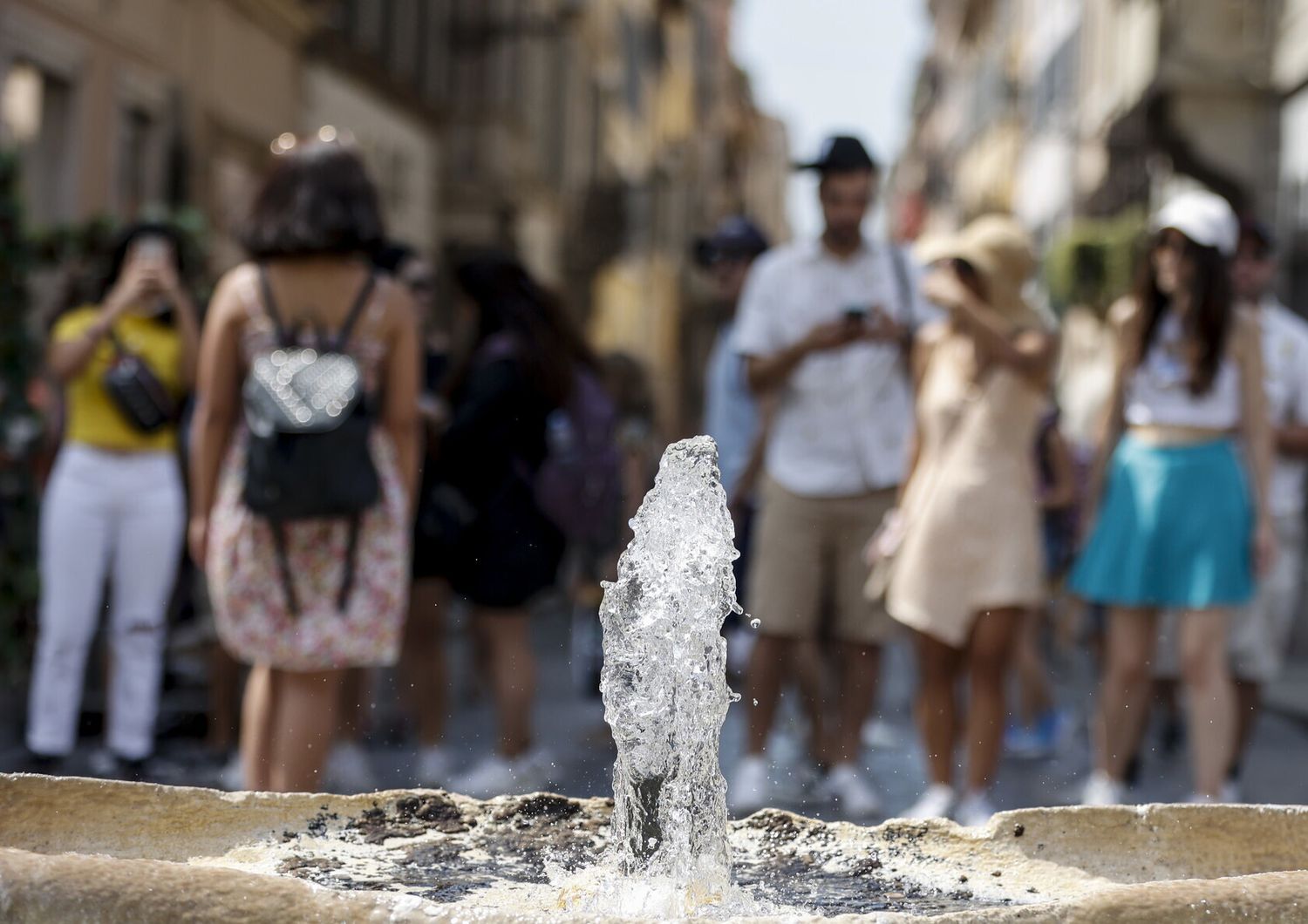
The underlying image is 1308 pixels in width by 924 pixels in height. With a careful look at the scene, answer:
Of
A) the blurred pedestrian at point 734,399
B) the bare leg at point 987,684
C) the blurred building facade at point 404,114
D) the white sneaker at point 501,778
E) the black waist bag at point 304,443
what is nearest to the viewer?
the black waist bag at point 304,443

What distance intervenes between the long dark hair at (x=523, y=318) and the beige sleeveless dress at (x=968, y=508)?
4.36ft

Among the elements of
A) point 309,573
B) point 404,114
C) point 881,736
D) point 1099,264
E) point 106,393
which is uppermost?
point 404,114

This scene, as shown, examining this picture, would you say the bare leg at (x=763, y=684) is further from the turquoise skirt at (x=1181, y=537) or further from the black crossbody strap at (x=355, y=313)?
the black crossbody strap at (x=355, y=313)

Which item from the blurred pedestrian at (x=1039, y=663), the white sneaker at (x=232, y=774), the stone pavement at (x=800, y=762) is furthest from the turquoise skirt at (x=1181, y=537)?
the white sneaker at (x=232, y=774)

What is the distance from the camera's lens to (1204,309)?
5.93 m

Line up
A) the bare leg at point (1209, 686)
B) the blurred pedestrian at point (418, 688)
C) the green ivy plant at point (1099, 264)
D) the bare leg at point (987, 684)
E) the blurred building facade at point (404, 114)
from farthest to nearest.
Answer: the green ivy plant at point (1099, 264) → the blurred building facade at point (404, 114) → the blurred pedestrian at point (418, 688) → the bare leg at point (1209, 686) → the bare leg at point (987, 684)

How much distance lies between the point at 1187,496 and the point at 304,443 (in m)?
2.71

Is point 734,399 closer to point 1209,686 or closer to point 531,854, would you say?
point 1209,686

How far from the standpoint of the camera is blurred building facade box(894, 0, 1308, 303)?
57.5 feet

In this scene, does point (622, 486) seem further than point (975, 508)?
Yes

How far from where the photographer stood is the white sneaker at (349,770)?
649 cm

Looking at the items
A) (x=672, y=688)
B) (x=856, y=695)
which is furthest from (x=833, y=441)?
(x=672, y=688)

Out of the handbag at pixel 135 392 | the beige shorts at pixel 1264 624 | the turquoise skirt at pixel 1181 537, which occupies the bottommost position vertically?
the beige shorts at pixel 1264 624

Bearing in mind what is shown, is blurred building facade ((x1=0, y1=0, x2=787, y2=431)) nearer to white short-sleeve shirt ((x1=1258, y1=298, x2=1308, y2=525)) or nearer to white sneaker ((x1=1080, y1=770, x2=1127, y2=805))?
white sneaker ((x1=1080, y1=770, x2=1127, y2=805))
